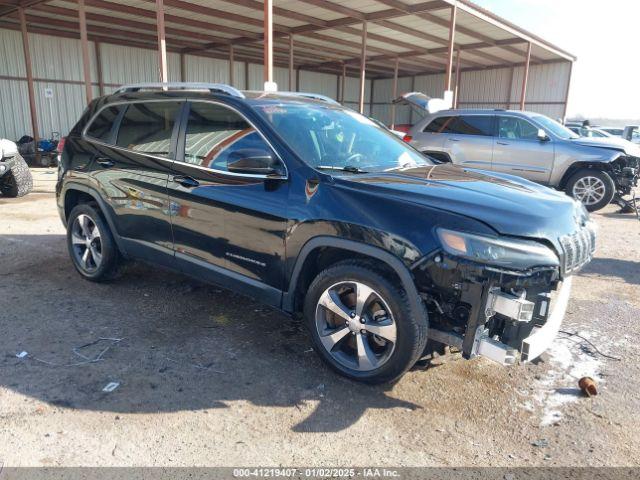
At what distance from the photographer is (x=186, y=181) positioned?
381cm

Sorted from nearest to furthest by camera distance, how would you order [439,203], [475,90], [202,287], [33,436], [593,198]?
[33,436] → [439,203] → [202,287] → [593,198] → [475,90]

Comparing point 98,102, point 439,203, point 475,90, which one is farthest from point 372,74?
point 439,203

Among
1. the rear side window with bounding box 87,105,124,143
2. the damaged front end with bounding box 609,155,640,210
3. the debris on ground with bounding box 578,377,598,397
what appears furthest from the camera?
the damaged front end with bounding box 609,155,640,210

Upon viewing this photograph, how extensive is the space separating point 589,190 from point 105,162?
8.71 meters

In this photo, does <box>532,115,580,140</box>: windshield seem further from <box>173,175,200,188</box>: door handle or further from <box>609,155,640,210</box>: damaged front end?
<box>173,175,200,188</box>: door handle

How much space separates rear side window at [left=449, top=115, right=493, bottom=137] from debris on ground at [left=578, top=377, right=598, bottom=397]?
7.84 m

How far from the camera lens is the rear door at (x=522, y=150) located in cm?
966

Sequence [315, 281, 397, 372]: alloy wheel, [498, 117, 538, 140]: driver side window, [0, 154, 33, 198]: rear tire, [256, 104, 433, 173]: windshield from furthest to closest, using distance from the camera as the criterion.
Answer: [498, 117, 538, 140]: driver side window, [0, 154, 33, 198]: rear tire, [256, 104, 433, 173]: windshield, [315, 281, 397, 372]: alloy wheel

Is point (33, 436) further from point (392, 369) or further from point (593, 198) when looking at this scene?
point (593, 198)

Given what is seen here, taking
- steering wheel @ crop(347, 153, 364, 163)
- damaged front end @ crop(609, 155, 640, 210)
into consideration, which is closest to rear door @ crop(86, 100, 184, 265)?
steering wheel @ crop(347, 153, 364, 163)

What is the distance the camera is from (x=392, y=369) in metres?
2.92

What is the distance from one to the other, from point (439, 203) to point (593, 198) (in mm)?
8165

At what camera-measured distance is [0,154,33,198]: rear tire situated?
9539mm

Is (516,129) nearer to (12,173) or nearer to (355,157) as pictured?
(355,157)
